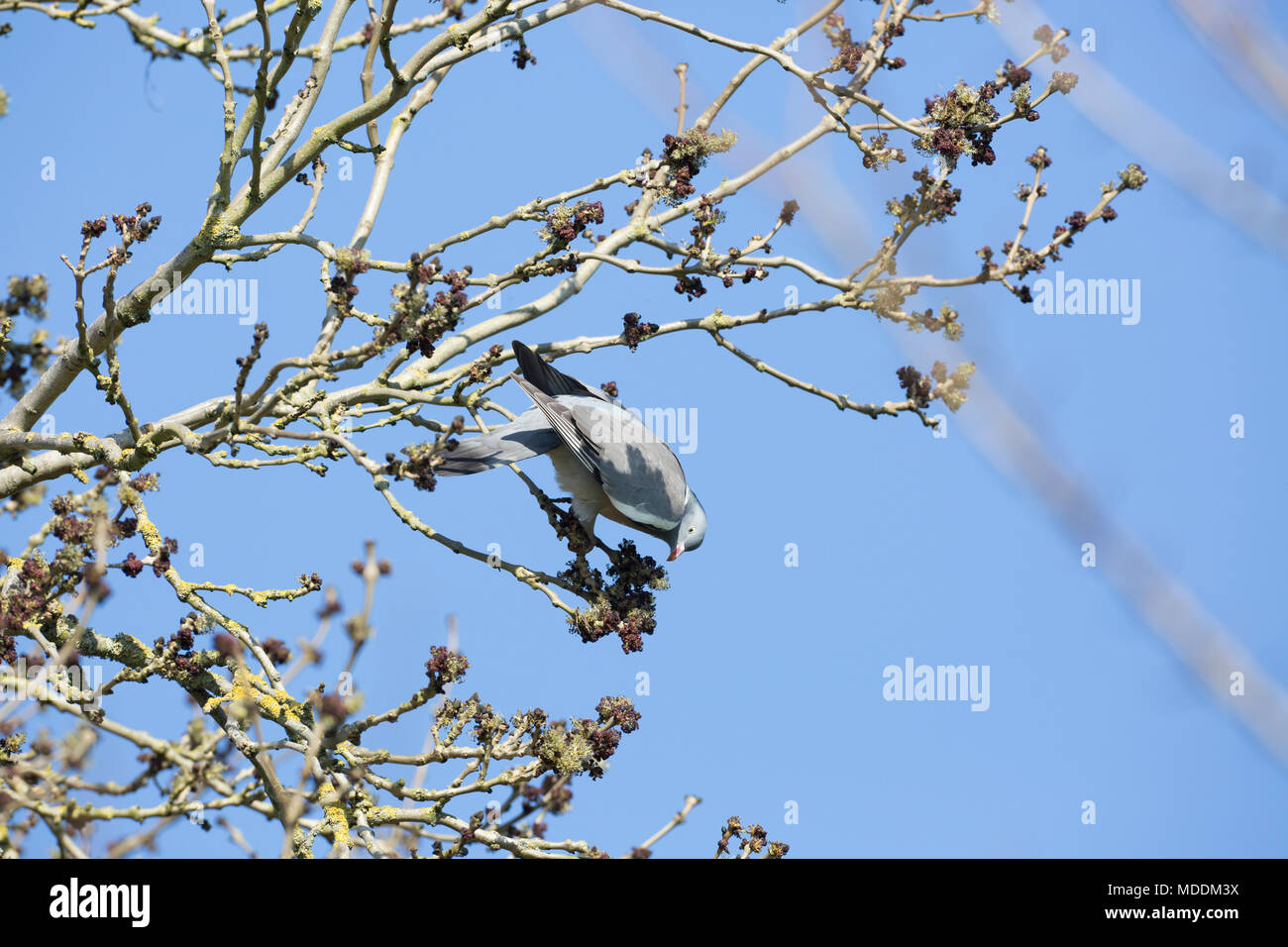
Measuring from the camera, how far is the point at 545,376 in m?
7.27

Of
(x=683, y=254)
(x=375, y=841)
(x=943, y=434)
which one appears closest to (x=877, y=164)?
(x=683, y=254)

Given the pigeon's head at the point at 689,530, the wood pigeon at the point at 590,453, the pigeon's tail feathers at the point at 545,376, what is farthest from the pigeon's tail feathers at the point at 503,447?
the pigeon's head at the point at 689,530

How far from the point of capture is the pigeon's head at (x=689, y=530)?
796 centimetres

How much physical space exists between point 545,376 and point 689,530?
149 centimetres

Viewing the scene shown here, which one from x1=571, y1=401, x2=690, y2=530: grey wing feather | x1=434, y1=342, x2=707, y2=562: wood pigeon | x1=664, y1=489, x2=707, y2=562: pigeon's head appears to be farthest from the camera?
x1=664, y1=489, x2=707, y2=562: pigeon's head

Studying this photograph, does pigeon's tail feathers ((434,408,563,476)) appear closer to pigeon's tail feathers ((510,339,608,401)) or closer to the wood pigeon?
the wood pigeon

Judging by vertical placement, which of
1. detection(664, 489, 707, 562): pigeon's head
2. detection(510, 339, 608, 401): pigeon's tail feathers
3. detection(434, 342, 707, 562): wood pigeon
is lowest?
detection(664, 489, 707, 562): pigeon's head

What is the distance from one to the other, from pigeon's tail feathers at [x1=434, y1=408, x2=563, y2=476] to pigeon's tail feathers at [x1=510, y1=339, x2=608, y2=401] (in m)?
0.20

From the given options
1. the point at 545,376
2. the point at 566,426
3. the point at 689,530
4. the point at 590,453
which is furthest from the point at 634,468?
the point at 689,530

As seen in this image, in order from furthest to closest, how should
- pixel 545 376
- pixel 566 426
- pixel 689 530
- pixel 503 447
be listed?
pixel 689 530, pixel 545 376, pixel 566 426, pixel 503 447

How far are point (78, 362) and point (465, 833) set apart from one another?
3126mm

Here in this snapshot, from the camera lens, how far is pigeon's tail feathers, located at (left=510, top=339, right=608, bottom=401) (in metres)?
6.92

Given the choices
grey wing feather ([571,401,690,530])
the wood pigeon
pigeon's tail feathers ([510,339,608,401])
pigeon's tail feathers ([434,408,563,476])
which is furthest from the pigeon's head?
pigeon's tail feathers ([434,408,563,476])

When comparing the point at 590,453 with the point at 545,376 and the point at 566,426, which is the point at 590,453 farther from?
the point at 545,376
